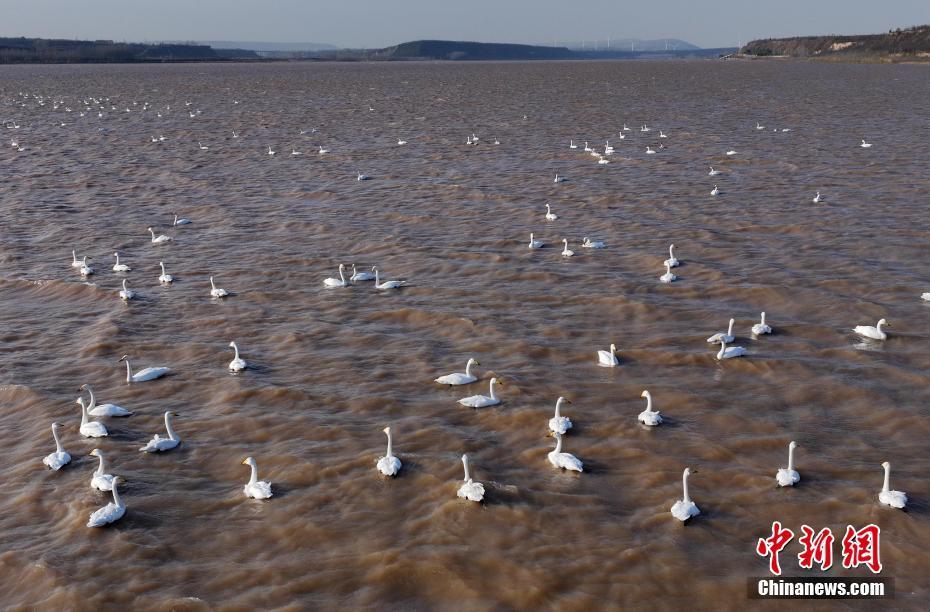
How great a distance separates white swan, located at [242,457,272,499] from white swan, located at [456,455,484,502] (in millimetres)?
2684

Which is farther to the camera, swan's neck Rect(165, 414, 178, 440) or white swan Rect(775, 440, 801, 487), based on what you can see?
swan's neck Rect(165, 414, 178, 440)

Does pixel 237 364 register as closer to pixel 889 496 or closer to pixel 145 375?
pixel 145 375

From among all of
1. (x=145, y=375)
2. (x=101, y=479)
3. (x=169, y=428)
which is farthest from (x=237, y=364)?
(x=101, y=479)

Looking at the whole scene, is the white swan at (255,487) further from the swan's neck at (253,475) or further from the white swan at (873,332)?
the white swan at (873,332)

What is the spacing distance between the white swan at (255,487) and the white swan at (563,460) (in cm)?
409

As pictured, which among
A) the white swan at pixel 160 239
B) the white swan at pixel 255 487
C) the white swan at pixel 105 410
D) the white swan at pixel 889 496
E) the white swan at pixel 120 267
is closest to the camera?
the white swan at pixel 889 496

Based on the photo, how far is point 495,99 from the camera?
82562 mm

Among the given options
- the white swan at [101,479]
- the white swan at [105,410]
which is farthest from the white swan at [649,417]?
the white swan at [105,410]

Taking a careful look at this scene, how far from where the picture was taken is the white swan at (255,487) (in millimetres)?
12656

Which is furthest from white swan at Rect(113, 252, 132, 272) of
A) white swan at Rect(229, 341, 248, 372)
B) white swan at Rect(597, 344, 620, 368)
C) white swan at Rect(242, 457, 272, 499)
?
white swan at Rect(597, 344, 620, 368)

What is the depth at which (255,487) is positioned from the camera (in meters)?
12.7

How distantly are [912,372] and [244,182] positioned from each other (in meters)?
27.1

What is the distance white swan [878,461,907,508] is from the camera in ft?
39.0

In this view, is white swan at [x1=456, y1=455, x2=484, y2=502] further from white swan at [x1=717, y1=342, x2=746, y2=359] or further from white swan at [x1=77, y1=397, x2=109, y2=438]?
white swan at [x1=717, y1=342, x2=746, y2=359]
